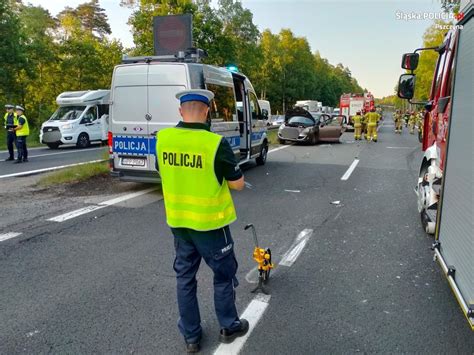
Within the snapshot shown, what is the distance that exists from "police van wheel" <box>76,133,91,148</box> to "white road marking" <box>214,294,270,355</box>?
16115 millimetres

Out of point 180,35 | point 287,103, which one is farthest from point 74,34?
point 287,103

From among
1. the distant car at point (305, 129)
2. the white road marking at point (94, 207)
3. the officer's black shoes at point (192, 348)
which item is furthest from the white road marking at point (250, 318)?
the distant car at point (305, 129)

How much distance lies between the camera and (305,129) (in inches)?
695

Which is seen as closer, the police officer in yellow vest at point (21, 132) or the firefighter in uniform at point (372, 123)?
the police officer in yellow vest at point (21, 132)

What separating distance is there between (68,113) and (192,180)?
1734cm

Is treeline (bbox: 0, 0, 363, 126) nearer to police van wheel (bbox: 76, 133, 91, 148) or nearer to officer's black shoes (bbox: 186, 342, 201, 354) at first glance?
police van wheel (bbox: 76, 133, 91, 148)

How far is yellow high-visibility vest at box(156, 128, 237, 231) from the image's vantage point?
241 cm

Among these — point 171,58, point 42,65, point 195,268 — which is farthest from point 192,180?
point 42,65

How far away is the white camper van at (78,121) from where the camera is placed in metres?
16.9

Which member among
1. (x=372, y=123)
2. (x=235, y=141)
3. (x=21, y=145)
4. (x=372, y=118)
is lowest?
(x=21, y=145)

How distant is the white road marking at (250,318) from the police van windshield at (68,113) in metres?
16.5

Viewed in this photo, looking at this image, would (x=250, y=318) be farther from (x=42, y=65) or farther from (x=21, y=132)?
(x=42, y=65)

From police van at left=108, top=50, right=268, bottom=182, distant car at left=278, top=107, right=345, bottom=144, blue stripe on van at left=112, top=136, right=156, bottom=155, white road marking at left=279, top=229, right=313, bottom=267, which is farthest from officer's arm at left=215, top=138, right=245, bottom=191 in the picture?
distant car at left=278, top=107, right=345, bottom=144

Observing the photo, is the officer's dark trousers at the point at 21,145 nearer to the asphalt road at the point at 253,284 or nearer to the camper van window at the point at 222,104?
the camper van window at the point at 222,104
